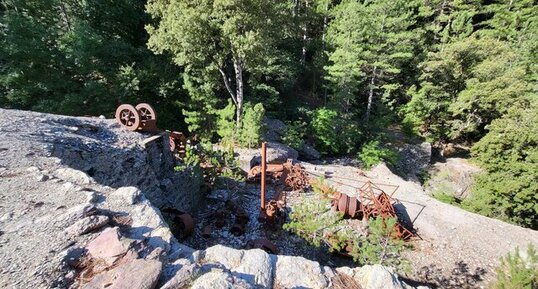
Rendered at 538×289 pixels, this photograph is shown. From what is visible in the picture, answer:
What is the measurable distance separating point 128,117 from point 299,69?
13.5m

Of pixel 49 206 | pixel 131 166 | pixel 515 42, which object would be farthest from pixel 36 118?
pixel 515 42

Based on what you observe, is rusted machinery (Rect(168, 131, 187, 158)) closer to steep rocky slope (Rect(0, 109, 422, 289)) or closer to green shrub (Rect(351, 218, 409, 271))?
steep rocky slope (Rect(0, 109, 422, 289))

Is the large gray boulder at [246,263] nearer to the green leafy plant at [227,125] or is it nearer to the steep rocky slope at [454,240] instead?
the steep rocky slope at [454,240]

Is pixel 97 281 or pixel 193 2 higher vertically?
pixel 193 2

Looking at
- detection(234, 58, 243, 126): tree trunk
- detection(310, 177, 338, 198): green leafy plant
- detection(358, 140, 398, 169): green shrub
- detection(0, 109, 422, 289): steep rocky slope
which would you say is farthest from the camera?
detection(358, 140, 398, 169): green shrub

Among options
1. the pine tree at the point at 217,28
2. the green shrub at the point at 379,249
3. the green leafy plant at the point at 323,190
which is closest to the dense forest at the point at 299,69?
the pine tree at the point at 217,28

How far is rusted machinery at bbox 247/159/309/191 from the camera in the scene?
10469 mm

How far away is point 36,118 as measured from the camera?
6.49m

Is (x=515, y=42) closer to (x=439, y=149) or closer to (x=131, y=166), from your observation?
(x=439, y=149)

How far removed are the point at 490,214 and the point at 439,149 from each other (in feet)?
30.4

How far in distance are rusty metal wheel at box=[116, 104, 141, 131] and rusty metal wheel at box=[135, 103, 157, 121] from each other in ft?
0.76

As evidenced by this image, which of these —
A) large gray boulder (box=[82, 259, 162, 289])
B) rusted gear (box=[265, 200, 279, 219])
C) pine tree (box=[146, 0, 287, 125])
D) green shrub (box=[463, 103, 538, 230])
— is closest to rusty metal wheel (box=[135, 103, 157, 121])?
pine tree (box=[146, 0, 287, 125])

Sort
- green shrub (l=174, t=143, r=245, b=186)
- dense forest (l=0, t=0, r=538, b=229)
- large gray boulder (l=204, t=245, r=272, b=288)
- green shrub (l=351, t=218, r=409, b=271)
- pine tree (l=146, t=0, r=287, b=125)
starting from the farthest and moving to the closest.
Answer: dense forest (l=0, t=0, r=538, b=229), pine tree (l=146, t=0, r=287, b=125), green shrub (l=174, t=143, r=245, b=186), green shrub (l=351, t=218, r=409, b=271), large gray boulder (l=204, t=245, r=272, b=288)

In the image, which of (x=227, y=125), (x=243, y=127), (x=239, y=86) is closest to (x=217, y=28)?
(x=239, y=86)
